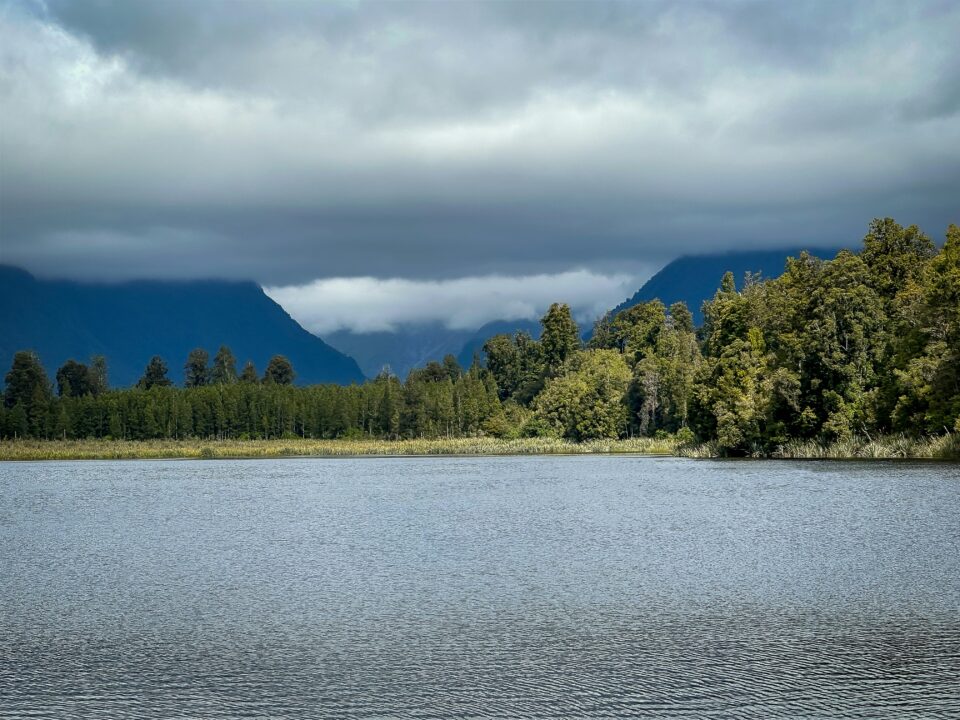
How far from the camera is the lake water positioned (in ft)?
50.2

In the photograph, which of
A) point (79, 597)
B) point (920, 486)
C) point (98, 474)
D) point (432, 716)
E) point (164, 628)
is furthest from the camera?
point (98, 474)

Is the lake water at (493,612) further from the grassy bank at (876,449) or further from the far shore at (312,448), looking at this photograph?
the far shore at (312,448)

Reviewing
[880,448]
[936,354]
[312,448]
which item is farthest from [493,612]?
[312,448]

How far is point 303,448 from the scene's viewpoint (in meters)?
154

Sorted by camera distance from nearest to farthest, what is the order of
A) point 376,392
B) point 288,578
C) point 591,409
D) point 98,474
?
point 288,578
point 98,474
point 591,409
point 376,392

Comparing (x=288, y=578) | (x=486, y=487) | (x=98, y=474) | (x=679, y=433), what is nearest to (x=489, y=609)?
(x=288, y=578)

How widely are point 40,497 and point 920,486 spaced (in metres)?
50.0

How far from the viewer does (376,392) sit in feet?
645

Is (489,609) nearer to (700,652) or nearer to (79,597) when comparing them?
(700,652)

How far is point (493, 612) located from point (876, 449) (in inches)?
2762

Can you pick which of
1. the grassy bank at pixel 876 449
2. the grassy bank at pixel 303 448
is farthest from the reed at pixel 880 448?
the grassy bank at pixel 303 448

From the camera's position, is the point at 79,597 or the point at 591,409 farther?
the point at 591,409

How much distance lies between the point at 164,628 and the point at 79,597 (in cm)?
526

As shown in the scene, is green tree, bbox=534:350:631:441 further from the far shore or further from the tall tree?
the tall tree
